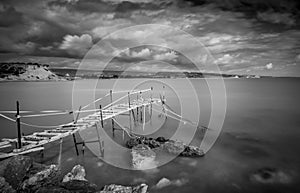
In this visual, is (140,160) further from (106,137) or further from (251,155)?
(251,155)

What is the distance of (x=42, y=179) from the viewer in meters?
7.64

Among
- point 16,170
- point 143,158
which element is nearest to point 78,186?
point 16,170

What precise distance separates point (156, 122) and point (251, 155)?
33.6ft

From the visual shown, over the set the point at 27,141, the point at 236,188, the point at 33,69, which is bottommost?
the point at 236,188

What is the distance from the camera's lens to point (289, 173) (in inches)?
415

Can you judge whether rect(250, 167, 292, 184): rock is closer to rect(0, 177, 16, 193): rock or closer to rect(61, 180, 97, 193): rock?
rect(61, 180, 97, 193): rock

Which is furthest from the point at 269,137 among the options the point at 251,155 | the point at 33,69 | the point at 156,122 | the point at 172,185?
the point at 33,69

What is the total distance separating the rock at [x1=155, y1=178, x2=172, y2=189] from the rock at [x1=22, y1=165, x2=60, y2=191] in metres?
4.27

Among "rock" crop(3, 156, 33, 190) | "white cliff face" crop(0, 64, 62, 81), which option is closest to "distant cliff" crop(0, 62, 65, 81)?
"white cliff face" crop(0, 64, 62, 81)

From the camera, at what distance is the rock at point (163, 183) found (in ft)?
29.1

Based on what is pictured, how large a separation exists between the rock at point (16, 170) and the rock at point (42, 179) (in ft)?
1.06

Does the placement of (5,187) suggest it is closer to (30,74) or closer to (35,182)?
(35,182)

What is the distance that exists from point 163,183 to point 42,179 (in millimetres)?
5034

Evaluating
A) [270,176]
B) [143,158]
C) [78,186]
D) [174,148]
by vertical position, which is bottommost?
[270,176]
